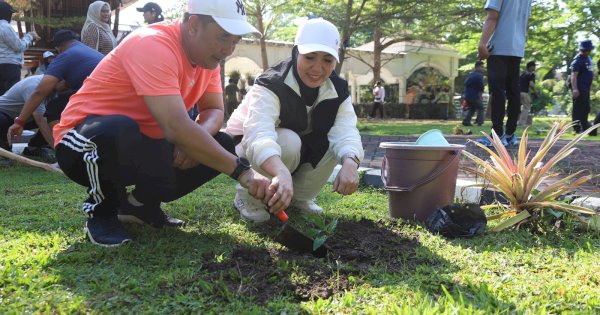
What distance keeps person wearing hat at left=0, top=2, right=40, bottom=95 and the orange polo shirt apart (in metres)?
4.71

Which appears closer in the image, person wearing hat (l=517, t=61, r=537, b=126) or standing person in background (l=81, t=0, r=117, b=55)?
standing person in background (l=81, t=0, r=117, b=55)

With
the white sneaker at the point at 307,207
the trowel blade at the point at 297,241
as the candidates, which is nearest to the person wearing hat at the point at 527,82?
the white sneaker at the point at 307,207

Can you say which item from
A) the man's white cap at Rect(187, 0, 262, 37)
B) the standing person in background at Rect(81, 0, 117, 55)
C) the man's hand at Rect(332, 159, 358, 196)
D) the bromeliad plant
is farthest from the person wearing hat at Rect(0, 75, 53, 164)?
the bromeliad plant

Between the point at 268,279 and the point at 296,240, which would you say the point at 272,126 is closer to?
the point at 296,240

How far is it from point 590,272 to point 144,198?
2164mm

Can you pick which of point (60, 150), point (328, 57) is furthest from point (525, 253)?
point (60, 150)

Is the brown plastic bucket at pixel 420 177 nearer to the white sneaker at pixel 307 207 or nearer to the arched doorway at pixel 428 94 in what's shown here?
the white sneaker at pixel 307 207

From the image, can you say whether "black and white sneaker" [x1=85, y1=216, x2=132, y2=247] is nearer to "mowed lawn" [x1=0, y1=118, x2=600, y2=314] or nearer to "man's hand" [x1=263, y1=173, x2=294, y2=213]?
"mowed lawn" [x1=0, y1=118, x2=600, y2=314]

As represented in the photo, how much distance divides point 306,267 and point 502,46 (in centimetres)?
388

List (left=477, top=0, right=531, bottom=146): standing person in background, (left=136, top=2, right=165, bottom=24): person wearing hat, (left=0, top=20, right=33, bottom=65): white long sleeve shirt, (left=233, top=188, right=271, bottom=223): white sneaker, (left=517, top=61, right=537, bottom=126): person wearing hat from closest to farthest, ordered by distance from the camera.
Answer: (left=233, top=188, right=271, bottom=223): white sneaker
(left=477, top=0, right=531, bottom=146): standing person in background
(left=136, top=2, right=165, bottom=24): person wearing hat
(left=0, top=20, right=33, bottom=65): white long sleeve shirt
(left=517, top=61, right=537, bottom=126): person wearing hat

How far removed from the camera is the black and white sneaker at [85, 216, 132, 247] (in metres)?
2.50

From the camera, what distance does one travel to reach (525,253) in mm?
2484

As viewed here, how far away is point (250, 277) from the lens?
2.06 meters

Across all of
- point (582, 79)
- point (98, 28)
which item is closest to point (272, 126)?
point (98, 28)
